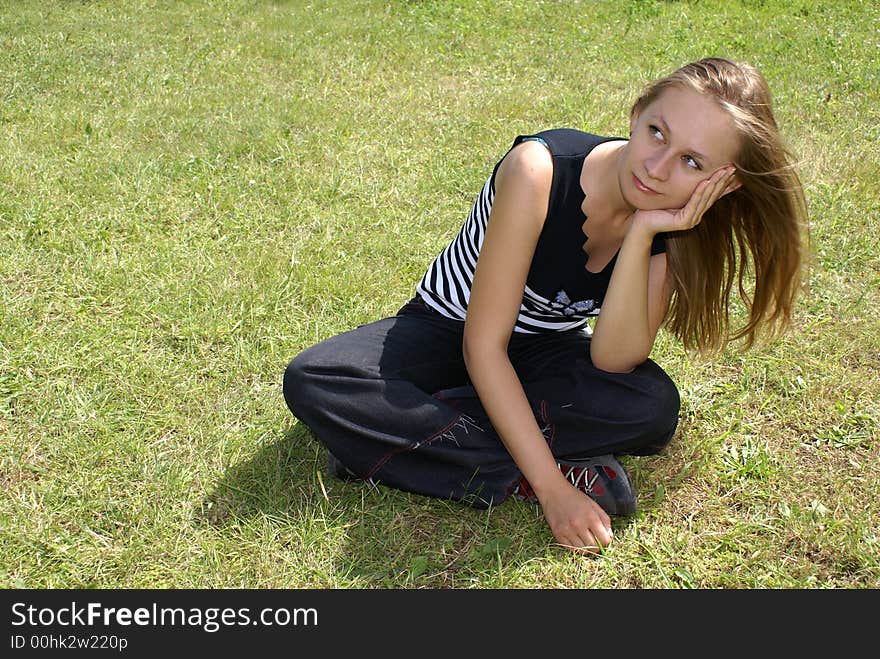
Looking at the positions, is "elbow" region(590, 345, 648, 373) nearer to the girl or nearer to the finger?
the girl

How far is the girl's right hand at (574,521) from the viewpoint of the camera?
2.60 m

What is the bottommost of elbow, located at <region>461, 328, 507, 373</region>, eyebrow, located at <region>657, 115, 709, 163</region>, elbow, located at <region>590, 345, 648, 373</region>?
elbow, located at <region>590, 345, 648, 373</region>

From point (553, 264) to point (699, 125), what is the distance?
1.93ft

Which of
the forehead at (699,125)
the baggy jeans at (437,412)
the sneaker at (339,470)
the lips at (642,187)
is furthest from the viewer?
the sneaker at (339,470)

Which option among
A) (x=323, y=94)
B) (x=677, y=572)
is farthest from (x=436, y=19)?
(x=677, y=572)

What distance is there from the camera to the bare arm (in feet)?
8.25

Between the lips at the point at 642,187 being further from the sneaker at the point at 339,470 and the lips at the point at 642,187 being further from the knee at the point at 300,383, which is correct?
the sneaker at the point at 339,470

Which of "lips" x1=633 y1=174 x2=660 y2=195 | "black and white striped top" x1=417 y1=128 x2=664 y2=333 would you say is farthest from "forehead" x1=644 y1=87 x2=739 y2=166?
"black and white striped top" x1=417 y1=128 x2=664 y2=333

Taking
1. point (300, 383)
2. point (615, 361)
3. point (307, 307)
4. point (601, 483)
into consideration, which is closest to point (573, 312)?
point (615, 361)

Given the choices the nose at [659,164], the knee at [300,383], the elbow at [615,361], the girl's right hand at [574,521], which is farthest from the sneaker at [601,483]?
the nose at [659,164]

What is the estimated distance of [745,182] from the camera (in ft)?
8.11

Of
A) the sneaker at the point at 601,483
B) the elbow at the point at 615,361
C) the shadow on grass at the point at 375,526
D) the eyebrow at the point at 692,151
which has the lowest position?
the shadow on grass at the point at 375,526

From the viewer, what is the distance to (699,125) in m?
2.36

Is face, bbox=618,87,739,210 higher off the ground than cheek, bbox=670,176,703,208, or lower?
higher
